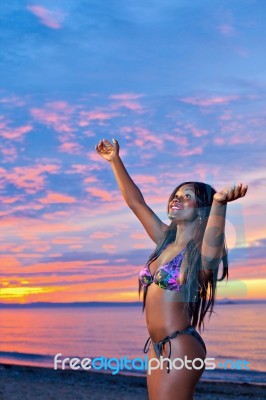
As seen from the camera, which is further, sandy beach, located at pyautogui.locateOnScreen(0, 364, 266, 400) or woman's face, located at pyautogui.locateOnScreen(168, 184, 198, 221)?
sandy beach, located at pyautogui.locateOnScreen(0, 364, 266, 400)

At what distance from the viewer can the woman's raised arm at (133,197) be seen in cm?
544

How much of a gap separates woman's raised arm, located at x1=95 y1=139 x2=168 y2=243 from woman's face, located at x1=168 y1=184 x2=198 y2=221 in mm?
452

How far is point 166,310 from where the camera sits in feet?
15.9

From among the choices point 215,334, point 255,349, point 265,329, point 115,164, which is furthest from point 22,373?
point 265,329

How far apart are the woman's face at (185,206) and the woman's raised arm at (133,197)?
0.45 meters

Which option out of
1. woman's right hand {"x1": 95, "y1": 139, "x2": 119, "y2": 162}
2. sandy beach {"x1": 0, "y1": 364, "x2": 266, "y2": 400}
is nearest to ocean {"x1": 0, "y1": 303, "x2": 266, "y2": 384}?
sandy beach {"x1": 0, "y1": 364, "x2": 266, "y2": 400}

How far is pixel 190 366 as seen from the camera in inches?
183

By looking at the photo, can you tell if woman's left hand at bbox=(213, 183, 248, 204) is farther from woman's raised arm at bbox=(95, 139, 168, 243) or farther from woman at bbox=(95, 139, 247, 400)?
woman's raised arm at bbox=(95, 139, 168, 243)

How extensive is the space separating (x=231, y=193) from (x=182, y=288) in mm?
924

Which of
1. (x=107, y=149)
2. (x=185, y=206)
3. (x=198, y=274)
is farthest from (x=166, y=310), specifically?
(x=107, y=149)

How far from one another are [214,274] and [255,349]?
122 ft

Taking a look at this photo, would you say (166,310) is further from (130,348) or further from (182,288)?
(130,348)

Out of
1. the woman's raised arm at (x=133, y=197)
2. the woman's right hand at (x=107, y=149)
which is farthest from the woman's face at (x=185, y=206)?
the woman's right hand at (x=107, y=149)

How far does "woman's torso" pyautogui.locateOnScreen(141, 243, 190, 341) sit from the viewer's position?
15.8ft
